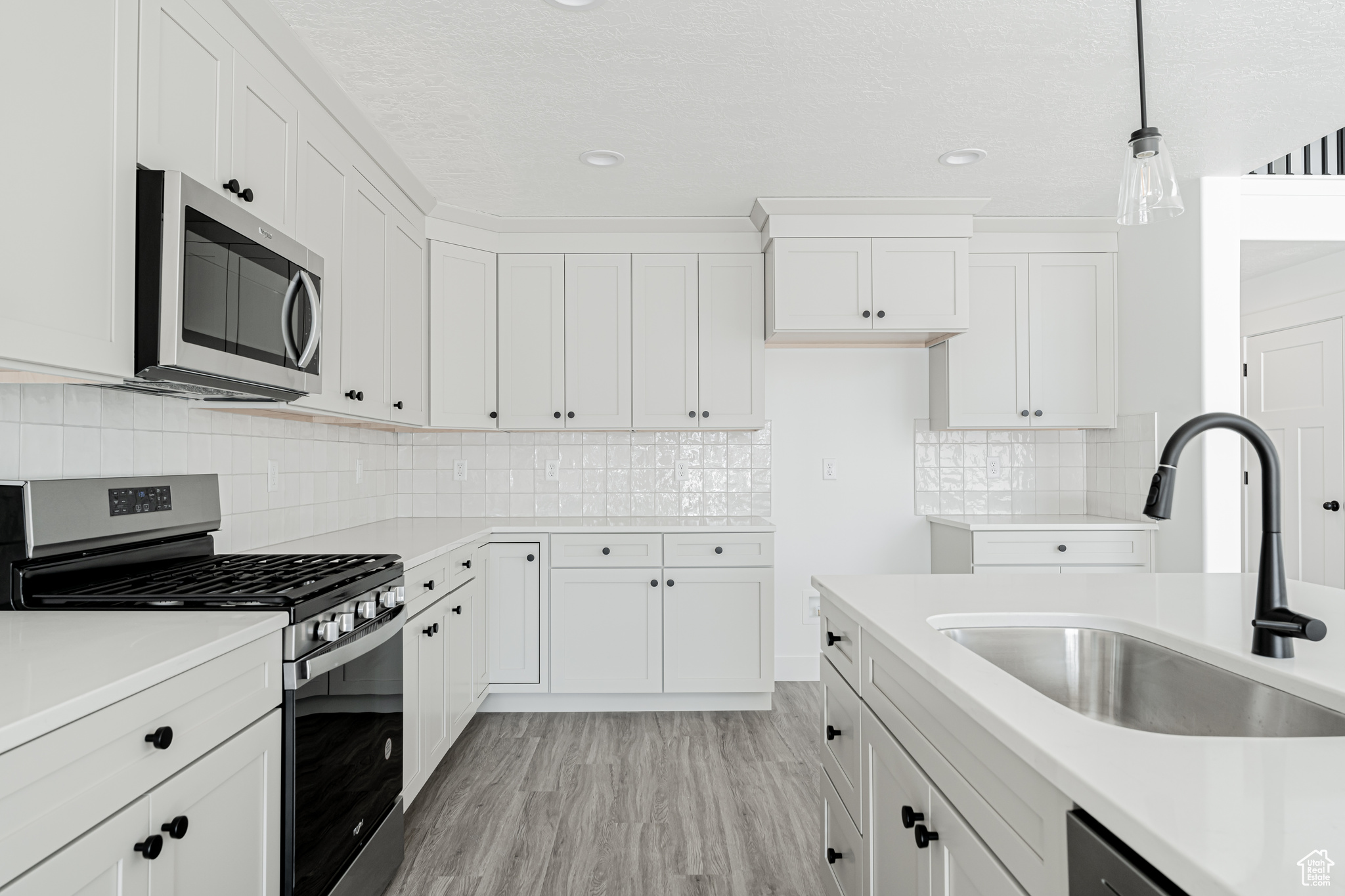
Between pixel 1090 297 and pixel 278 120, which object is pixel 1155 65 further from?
pixel 278 120

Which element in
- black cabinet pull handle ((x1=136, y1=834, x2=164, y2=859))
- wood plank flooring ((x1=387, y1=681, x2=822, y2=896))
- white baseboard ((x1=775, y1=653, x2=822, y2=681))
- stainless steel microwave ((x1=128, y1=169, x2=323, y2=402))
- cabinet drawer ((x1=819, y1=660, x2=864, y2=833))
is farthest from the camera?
white baseboard ((x1=775, y1=653, x2=822, y2=681))

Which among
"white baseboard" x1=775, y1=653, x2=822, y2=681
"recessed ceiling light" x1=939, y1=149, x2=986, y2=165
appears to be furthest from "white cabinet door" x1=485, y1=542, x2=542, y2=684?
"recessed ceiling light" x1=939, y1=149, x2=986, y2=165

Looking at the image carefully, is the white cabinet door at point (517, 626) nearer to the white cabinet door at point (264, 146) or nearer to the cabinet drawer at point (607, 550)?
the cabinet drawer at point (607, 550)

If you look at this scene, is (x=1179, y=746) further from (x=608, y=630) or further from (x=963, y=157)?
(x=608, y=630)

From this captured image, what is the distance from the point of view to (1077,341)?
3.75m

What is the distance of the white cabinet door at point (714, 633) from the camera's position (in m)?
3.42

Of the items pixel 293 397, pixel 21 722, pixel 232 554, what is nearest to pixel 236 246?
pixel 293 397

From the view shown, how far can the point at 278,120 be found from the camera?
206cm

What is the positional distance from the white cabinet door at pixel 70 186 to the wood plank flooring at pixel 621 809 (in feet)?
5.44

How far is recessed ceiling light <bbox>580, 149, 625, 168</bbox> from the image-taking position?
2818 millimetres

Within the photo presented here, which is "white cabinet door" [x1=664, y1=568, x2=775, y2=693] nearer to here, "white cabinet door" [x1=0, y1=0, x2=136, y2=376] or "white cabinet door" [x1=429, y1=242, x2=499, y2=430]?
"white cabinet door" [x1=429, y1=242, x2=499, y2=430]

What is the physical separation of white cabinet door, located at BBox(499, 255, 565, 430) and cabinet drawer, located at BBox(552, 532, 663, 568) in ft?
1.98

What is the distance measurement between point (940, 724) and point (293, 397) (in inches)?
72.5

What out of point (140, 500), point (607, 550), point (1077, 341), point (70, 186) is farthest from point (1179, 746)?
point (1077, 341)
